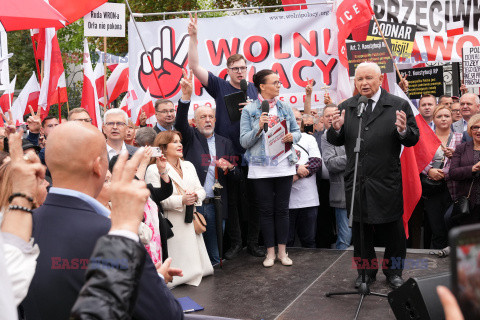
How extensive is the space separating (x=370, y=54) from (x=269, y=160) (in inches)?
90.8

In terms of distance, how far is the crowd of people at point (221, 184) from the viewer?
1926 mm

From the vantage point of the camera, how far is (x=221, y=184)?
268 inches

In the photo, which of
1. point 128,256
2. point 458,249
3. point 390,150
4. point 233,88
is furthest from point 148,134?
point 458,249

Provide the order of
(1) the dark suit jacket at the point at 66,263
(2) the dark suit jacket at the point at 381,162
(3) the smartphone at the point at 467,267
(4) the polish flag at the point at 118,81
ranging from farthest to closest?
(4) the polish flag at the point at 118,81 < (2) the dark suit jacket at the point at 381,162 < (1) the dark suit jacket at the point at 66,263 < (3) the smartphone at the point at 467,267

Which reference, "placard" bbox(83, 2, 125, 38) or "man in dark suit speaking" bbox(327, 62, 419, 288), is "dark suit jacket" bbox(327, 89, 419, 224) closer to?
"man in dark suit speaking" bbox(327, 62, 419, 288)

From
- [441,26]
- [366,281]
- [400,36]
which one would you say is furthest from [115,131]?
[441,26]

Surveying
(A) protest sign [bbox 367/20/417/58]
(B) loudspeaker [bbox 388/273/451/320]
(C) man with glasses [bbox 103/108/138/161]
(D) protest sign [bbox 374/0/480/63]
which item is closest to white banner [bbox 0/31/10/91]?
(C) man with glasses [bbox 103/108/138/161]

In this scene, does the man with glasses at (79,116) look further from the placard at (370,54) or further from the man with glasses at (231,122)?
the placard at (370,54)

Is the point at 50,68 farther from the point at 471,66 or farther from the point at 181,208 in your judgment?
the point at 471,66

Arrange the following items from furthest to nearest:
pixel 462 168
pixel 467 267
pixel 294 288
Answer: pixel 462 168
pixel 294 288
pixel 467 267

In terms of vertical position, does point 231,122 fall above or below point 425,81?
below

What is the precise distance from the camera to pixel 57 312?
6.28ft

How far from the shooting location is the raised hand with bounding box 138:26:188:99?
910cm

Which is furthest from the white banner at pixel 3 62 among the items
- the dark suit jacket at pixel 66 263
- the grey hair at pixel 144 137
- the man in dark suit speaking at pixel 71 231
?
the dark suit jacket at pixel 66 263
